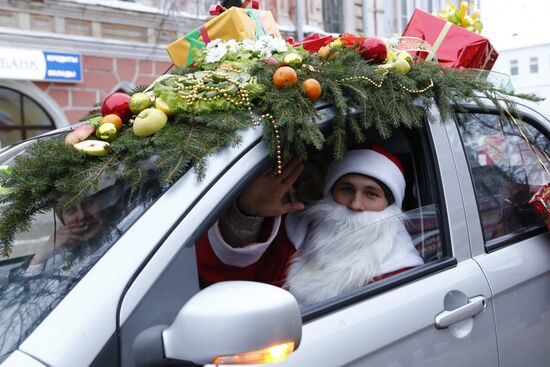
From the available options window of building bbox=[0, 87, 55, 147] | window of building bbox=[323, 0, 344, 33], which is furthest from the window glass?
window of building bbox=[323, 0, 344, 33]

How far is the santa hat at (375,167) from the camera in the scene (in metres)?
2.04

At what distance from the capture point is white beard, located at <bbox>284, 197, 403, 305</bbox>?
176 centimetres

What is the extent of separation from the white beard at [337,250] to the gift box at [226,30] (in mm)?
730

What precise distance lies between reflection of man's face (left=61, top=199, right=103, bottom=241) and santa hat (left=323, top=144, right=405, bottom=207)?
90cm

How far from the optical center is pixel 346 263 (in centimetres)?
184

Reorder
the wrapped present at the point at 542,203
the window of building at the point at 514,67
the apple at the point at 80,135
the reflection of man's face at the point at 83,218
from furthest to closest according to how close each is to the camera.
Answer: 1. the window of building at the point at 514,67
2. the wrapped present at the point at 542,203
3. the apple at the point at 80,135
4. the reflection of man's face at the point at 83,218

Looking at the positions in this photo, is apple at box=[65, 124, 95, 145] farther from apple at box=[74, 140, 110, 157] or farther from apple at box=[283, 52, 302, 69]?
apple at box=[283, 52, 302, 69]

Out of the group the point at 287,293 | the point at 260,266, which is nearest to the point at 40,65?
the point at 260,266

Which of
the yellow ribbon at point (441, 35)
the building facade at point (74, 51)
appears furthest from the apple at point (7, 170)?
the building facade at point (74, 51)

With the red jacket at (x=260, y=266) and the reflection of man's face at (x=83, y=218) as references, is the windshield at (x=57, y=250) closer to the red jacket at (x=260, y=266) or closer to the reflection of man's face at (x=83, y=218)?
the reflection of man's face at (x=83, y=218)

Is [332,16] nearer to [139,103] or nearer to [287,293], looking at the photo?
[139,103]

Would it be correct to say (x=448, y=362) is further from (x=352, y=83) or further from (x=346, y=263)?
(x=352, y=83)

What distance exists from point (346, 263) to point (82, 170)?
2.70 ft

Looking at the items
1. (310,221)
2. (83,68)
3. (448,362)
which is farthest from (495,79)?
(83,68)
